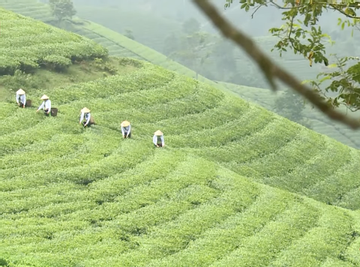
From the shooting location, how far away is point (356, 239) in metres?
16.0

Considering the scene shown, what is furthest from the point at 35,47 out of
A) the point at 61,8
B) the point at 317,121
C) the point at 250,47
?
the point at 317,121

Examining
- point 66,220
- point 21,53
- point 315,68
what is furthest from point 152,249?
point 315,68

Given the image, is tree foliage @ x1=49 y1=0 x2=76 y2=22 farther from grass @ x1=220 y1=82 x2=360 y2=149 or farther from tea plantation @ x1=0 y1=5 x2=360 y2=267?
tea plantation @ x1=0 y1=5 x2=360 y2=267

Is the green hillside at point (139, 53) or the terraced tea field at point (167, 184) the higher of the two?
the terraced tea field at point (167, 184)

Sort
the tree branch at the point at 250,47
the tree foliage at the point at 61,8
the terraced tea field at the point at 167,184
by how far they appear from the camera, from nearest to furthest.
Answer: the tree branch at the point at 250,47 < the terraced tea field at the point at 167,184 < the tree foliage at the point at 61,8

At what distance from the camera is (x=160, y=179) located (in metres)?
16.8

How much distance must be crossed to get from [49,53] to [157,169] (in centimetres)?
1011

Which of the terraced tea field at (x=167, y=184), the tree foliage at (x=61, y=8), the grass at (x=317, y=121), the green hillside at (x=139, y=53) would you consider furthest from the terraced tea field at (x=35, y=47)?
the tree foliage at (x=61, y=8)

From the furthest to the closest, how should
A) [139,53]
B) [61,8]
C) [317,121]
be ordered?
1. [317,121]
2. [61,8]
3. [139,53]

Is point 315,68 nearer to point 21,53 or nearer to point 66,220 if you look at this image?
point 21,53

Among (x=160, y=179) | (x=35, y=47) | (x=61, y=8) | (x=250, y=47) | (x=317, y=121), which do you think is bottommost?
(x=317, y=121)

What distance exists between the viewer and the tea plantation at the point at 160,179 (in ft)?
42.3

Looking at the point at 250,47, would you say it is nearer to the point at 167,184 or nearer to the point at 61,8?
the point at 167,184

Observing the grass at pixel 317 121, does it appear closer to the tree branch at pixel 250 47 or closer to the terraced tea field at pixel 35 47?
the terraced tea field at pixel 35 47
